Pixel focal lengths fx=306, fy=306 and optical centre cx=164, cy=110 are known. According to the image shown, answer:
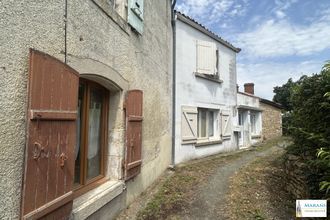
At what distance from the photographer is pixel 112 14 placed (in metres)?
4.69

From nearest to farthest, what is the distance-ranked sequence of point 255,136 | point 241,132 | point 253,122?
point 241,132
point 255,136
point 253,122

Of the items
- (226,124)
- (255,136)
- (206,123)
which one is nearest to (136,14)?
(206,123)

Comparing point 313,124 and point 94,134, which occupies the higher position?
point 313,124

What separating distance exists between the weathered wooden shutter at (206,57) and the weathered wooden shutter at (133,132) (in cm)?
594

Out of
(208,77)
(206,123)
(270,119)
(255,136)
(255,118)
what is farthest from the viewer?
(270,119)

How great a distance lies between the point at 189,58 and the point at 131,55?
546 centimetres

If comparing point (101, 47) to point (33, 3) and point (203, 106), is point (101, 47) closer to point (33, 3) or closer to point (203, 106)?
point (33, 3)

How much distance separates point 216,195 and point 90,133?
3.24 m

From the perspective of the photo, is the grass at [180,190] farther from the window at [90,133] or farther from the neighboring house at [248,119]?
the neighboring house at [248,119]

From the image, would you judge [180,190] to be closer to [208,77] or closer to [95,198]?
[95,198]

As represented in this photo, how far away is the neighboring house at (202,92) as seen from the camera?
33.1 feet

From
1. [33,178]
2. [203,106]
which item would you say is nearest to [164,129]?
[203,106]

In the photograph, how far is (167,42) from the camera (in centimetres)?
897

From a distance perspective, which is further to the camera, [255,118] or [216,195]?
[255,118]
